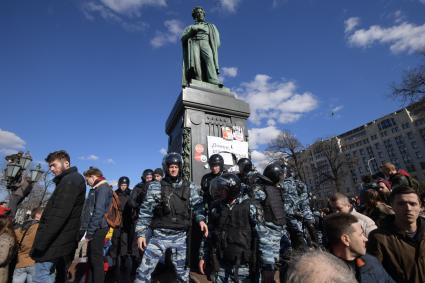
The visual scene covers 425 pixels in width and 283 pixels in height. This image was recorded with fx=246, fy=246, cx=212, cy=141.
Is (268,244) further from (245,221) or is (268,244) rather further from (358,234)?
(358,234)

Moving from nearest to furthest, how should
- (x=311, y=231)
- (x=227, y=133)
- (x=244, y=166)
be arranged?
(x=244, y=166) → (x=311, y=231) → (x=227, y=133)

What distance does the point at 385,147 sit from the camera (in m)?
81.9

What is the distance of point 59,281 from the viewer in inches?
123

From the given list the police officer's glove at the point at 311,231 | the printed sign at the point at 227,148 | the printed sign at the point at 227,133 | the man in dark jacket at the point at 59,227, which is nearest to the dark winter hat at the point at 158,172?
the printed sign at the point at 227,148

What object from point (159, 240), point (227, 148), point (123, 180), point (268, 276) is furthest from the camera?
point (123, 180)

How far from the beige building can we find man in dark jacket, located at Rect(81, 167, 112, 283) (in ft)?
229

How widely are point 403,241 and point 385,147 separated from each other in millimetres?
96972

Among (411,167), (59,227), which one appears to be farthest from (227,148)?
(411,167)

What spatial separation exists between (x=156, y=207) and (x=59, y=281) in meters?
1.47

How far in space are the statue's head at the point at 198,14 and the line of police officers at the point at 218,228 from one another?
249 inches

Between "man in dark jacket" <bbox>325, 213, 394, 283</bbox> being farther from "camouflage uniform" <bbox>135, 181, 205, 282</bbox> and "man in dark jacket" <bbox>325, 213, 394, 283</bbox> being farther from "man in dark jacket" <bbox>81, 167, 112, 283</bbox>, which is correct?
"man in dark jacket" <bbox>81, 167, 112, 283</bbox>

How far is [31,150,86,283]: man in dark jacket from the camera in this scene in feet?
9.45

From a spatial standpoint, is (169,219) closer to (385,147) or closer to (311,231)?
(311,231)


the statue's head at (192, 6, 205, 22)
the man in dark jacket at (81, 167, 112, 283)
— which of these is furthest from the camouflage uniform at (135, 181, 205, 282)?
the statue's head at (192, 6, 205, 22)
